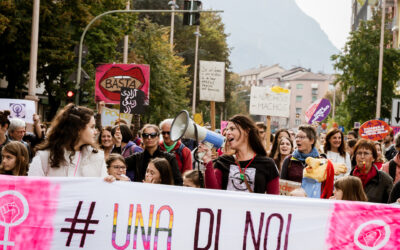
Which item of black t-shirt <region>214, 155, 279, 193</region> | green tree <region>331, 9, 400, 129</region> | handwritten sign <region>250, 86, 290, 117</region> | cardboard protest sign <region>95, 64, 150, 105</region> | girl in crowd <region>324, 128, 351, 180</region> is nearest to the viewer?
black t-shirt <region>214, 155, 279, 193</region>

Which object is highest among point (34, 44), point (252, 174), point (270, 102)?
point (34, 44)

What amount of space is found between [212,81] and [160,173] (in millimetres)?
9568

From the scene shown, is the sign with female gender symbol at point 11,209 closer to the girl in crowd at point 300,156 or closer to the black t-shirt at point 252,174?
the black t-shirt at point 252,174

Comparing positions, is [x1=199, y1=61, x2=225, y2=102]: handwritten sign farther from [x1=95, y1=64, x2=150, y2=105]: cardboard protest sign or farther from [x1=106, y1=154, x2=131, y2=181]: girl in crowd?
[x1=106, y1=154, x2=131, y2=181]: girl in crowd

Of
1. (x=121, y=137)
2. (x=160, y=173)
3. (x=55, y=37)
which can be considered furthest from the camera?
(x=55, y=37)

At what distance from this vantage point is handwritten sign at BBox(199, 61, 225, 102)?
15227 millimetres

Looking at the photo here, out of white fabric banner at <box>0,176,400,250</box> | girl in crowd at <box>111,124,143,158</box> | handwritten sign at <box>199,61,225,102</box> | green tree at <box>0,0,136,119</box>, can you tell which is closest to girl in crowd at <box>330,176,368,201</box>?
white fabric banner at <box>0,176,400,250</box>

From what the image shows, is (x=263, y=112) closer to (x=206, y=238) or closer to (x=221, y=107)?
(x=206, y=238)

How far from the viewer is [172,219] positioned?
15.8 feet

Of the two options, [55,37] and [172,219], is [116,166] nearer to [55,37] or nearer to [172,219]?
[172,219]

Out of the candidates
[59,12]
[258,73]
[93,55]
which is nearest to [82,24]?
[59,12]

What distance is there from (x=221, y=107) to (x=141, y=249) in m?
54.9

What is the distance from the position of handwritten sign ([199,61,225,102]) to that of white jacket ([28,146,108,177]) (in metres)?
9.92

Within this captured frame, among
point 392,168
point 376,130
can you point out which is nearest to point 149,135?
point 392,168
